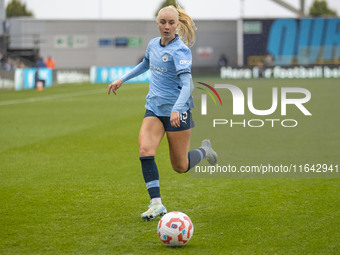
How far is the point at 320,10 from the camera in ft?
324

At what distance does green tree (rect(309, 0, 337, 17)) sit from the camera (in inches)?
3856

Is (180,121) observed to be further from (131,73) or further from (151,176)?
(131,73)

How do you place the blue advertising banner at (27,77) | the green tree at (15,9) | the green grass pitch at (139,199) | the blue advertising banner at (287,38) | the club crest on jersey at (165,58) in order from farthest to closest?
the green tree at (15,9) < the blue advertising banner at (287,38) < the blue advertising banner at (27,77) < the club crest on jersey at (165,58) < the green grass pitch at (139,199)

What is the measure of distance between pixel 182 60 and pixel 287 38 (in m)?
51.4

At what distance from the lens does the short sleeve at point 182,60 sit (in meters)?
6.35

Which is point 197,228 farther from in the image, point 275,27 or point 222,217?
point 275,27

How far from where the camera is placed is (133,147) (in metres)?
12.5

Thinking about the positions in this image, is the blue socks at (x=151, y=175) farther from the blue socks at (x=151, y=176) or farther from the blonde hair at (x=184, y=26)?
the blonde hair at (x=184, y=26)

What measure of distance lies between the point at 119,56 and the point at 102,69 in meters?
17.5

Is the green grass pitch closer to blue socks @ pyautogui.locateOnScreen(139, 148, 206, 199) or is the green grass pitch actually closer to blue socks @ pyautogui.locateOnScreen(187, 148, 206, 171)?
blue socks @ pyautogui.locateOnScreen(139, 148, 206, 199)

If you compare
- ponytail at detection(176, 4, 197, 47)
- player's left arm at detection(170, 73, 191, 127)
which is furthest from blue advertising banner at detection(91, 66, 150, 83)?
player's left arm at detection(170, 73, 191, 127)

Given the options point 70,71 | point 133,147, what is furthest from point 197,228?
point 70,71

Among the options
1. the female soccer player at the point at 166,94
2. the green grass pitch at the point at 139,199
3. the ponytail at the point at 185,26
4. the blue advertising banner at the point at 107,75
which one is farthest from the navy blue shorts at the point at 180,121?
the blue advertising banner at the point at 107,75

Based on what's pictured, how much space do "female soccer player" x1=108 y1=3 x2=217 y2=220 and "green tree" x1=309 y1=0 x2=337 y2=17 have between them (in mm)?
94669
